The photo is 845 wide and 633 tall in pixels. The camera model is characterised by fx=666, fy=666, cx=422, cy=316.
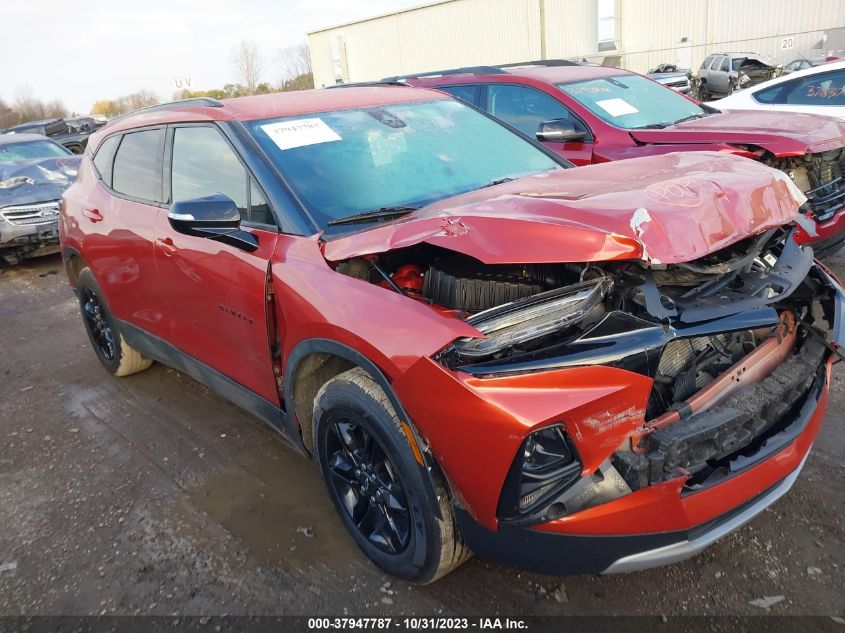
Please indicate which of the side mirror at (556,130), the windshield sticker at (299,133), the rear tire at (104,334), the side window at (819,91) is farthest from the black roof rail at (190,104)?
the side window at (819,91)

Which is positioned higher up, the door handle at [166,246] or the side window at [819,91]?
the side window at [819,91]

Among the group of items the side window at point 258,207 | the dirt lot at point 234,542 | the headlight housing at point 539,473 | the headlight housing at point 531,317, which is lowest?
the dirt lot at point 234,542

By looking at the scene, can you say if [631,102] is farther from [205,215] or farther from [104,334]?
[104,334]

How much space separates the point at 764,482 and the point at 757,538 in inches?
24.3

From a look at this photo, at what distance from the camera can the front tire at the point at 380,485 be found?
2.17 m

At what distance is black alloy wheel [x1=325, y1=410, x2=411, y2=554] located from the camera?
236 cm

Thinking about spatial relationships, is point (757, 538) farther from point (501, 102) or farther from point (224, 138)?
point (501, 102)

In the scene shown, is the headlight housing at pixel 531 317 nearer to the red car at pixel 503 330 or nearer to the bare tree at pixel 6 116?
the red car at pixel 503 330

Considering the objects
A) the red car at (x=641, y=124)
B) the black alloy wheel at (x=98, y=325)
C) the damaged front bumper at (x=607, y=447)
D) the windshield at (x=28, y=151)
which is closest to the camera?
the damaged front bumper at (x=607, y=447)

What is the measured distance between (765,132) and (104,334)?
16.5 ft

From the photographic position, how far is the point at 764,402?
2158 mm

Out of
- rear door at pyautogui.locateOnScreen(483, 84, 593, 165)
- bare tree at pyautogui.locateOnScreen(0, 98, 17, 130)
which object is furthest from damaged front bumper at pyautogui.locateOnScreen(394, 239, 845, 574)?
bare tree at pyautogui.locateOnScreen(0, 98, 17, 130)

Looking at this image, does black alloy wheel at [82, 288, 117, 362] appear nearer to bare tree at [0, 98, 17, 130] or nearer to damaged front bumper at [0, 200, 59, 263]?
damaged front bumper at [0, 200, 59, 263]

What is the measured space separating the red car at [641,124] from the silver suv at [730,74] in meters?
16.9
